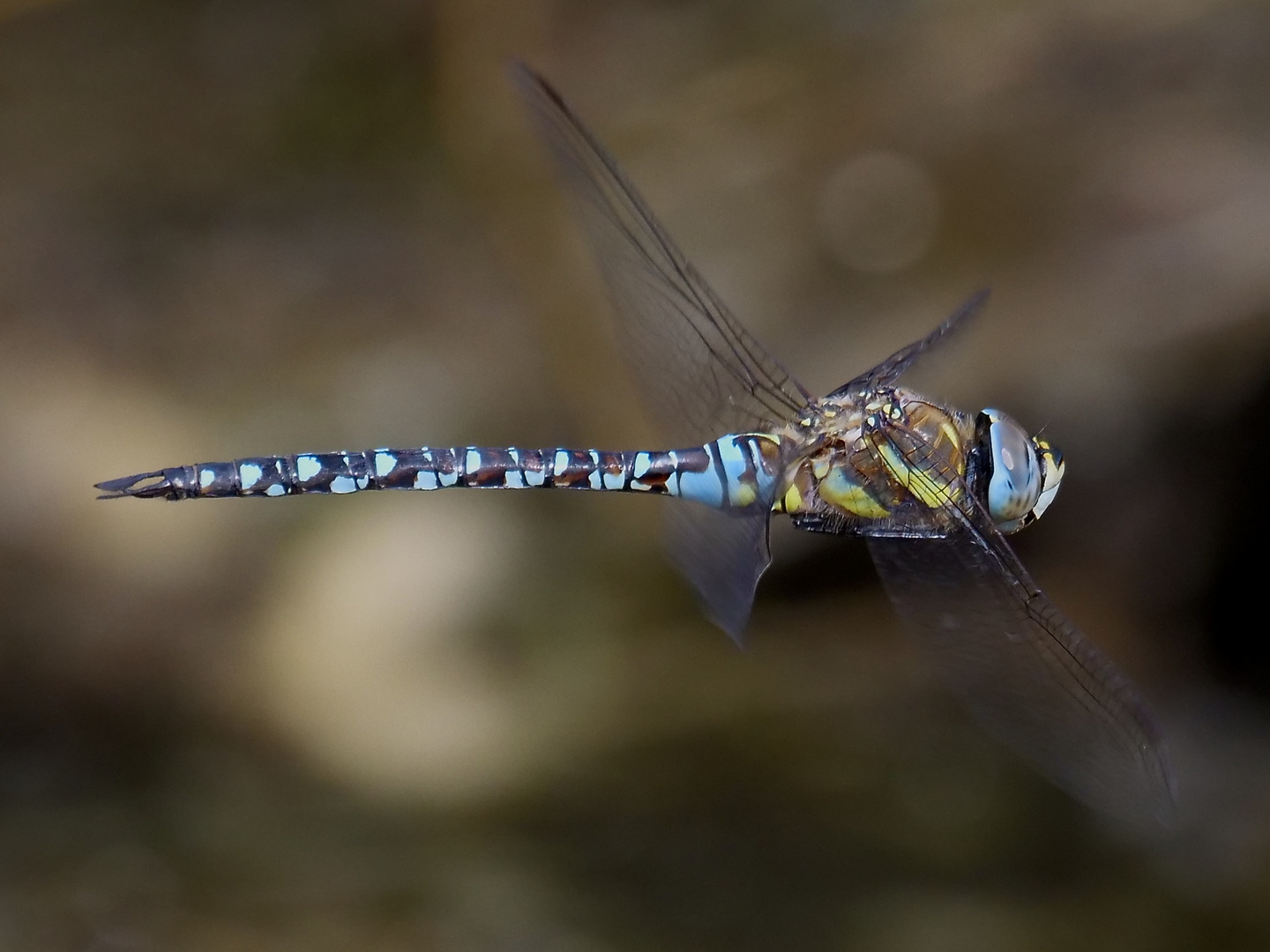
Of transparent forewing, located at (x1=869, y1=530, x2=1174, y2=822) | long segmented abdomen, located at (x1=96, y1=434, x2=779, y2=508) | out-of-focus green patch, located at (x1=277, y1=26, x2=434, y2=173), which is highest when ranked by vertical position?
out-of-focus green patch, located at (x1=277, y1=26, x2=434, y2=173)

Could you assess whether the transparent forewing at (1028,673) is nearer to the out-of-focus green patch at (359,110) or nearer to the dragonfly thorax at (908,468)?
the dragonfly thorax at (908,468)

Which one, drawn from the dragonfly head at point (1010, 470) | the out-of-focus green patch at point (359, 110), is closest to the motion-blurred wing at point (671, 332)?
the dragonfly head at point (1010, 470)

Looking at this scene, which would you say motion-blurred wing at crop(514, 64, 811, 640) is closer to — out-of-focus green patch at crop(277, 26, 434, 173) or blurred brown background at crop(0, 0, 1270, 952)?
blurred brown background at crop(0, 0, 1270, 952)

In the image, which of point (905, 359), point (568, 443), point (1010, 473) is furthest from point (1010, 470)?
point (568, 443)

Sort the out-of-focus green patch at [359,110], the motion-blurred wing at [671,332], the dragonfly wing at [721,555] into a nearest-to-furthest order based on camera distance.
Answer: the dragonfly wing at [721,555]
the motion-blurred wing at [671,332]
the out-of-focus green patch at [359,110]

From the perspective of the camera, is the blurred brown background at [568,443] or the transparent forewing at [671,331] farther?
the blurred brown background at [568,443]

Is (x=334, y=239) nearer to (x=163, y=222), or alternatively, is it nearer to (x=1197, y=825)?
(x=163, y=222)

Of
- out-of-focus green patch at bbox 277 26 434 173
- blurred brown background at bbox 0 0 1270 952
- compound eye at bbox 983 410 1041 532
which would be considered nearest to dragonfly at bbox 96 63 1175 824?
compound eye at bbox 983 410 1041 532

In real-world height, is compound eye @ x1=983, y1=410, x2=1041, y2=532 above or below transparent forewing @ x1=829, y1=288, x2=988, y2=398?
below
